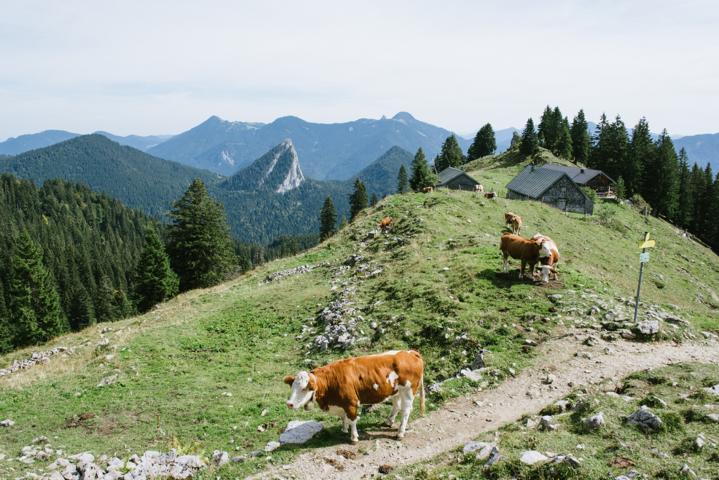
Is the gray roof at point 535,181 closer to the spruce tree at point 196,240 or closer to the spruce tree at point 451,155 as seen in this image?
the spruce tree at point 451,155

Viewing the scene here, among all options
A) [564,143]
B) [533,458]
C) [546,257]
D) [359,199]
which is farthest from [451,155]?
[533,458]

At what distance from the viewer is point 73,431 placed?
12.8m

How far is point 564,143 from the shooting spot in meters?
94.6

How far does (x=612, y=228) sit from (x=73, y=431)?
176 ft

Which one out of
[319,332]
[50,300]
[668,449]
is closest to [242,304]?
[319,332]

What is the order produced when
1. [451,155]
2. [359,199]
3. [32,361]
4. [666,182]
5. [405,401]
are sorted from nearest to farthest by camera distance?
[405,401] → [32,361] → [666,182] → [359,199] → [451,155]

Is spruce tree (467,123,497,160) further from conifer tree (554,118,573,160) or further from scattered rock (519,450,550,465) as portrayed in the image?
scattered rock (519,450,550,465)

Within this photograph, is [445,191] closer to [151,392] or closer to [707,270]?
[707,270]

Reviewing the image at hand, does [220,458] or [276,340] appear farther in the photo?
[276,340]

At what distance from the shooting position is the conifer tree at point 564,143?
94.0 metres

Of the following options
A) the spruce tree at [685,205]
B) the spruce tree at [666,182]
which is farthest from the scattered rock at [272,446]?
the spruce tree at [685,205]

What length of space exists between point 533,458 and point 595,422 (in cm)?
211

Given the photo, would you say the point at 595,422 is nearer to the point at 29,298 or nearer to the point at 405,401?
the point at 405,401

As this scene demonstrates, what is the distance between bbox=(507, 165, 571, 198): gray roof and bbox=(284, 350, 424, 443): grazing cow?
56302mm
